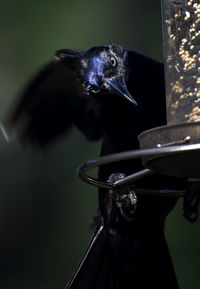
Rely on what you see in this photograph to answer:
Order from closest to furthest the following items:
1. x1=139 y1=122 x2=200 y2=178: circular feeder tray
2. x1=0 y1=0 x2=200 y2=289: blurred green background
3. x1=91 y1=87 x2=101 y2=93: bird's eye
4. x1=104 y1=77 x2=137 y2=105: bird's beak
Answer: x1=139 y1=122 x2=200 y2=178: circular feeder tray, x1=104 y1=77 x2=137 y2=105: bird's beak, x1=91 y1=87 x2=101 y2=93: bird's eye, x1=0 y1=0 x2=200 y2=289: blurred green background

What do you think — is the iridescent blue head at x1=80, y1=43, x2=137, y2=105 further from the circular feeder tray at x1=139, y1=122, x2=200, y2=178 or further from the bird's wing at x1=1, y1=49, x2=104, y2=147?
the circular feeder tray at x1=139, y1=122, x2=200, y2=178

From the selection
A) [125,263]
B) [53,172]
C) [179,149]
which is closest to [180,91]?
[179,149]

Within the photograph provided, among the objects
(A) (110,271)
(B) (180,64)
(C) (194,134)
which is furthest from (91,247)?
(C) (194,134)

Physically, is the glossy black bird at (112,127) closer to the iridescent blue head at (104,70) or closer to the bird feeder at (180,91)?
the iridescent blue head at (104,70)

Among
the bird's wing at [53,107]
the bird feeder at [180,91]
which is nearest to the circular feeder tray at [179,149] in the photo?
the bird feeder at [180,91]

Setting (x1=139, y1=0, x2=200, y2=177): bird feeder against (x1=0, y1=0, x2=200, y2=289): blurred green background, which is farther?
(x1=0, y1=0, x2=200, y2=289): blurred green background

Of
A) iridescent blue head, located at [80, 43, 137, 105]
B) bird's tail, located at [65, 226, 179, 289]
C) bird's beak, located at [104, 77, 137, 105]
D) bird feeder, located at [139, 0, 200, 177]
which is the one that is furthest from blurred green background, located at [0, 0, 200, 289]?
bird feeder, located at [139, 0, 200, 177]

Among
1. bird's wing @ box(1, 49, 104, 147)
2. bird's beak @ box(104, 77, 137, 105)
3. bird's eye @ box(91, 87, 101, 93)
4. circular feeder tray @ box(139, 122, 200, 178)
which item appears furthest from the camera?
bird's wing @ box(1, 49, 104, 147)
